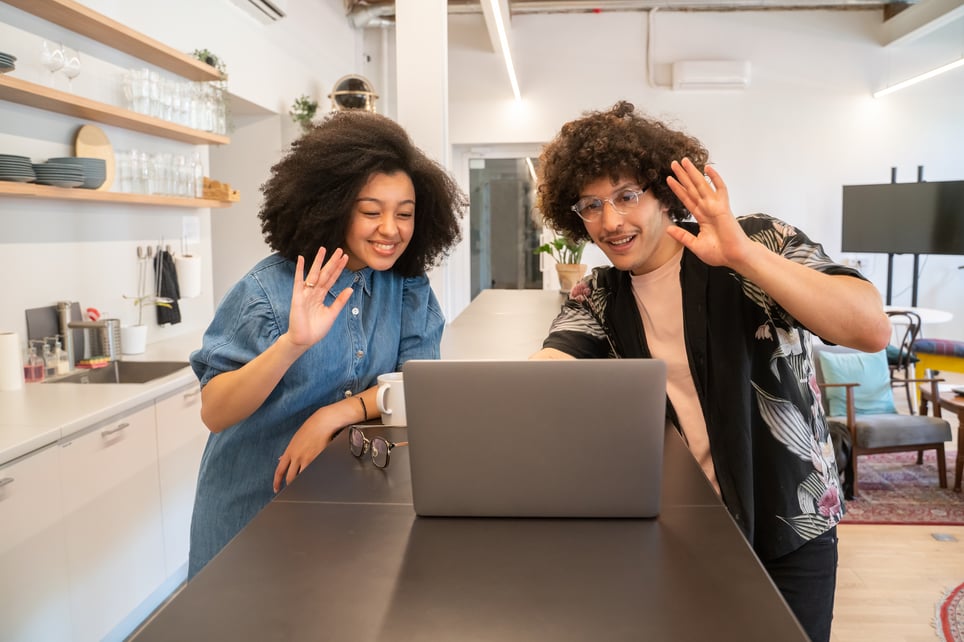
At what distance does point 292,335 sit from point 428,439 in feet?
1.43

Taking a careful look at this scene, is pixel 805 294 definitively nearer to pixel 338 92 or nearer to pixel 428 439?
pixel 428 439

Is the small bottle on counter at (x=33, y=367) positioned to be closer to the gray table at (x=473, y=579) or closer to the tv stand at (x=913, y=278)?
the gray table at (x=473, y=579)

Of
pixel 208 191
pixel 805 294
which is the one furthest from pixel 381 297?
pixel 208 191

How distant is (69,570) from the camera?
2.29 metres

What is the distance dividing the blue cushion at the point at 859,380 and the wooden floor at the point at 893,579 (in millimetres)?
773

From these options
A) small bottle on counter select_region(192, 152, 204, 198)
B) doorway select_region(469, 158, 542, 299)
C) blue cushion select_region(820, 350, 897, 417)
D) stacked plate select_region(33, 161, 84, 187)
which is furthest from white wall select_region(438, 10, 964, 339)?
stacked plate select_region(33, 161, 84, 187)

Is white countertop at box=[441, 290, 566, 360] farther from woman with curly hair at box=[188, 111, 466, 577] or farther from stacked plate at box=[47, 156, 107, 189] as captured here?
stacked plate at box=[47, 156, 107, 189]

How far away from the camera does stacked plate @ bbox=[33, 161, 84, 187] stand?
2.74 m

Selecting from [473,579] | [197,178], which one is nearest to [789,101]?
[197,178]

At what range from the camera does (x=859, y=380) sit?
428 centimetres

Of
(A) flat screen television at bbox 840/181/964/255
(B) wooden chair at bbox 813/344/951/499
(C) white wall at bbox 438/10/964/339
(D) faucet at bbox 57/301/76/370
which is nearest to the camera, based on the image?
(D) faucet at bbox 57/301/76/370

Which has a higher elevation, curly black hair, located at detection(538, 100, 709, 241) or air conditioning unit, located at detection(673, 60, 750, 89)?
air conditioning unit, located at detection(673, 60, 750, 89)

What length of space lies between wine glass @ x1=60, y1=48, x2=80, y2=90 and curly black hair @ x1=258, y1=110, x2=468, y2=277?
67.3 inches

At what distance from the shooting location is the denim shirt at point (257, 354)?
1.48m
